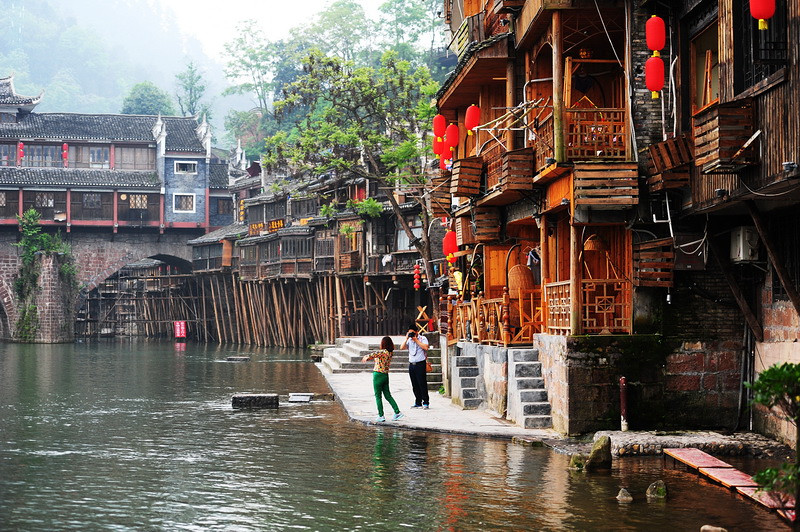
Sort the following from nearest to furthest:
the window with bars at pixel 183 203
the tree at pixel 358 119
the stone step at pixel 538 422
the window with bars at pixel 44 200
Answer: the stone step at pixel 538 422 < the tree at pixel 358 119 < the window with bars at pixel 44 200 < the window with bars at pixel 183 203

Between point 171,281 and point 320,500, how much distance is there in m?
63.8

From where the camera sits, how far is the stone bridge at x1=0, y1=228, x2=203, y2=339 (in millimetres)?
64562

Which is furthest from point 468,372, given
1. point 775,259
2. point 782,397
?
point 782,397

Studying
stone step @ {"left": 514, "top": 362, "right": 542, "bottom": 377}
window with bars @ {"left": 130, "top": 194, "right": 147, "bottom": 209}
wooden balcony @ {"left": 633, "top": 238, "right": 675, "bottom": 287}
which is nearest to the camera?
wooden balcony @ {"left": 633, "top": 238, "right": 675, "bottom": 287}

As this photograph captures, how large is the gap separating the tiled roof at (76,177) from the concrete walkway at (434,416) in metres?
41.5

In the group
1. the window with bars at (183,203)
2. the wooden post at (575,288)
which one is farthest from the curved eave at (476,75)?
the window with bars at (183,203)

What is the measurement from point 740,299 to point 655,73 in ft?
11.8

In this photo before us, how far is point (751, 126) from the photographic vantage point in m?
13.4

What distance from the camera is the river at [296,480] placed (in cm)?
1097

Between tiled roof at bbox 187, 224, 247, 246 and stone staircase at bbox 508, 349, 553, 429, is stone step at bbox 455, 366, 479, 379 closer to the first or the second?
stone staircase at bbox 508, 349, 553, 429

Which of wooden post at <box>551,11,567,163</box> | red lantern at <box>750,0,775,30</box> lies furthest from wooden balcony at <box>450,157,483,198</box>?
red lantern at <box>750,0,775,30</box>

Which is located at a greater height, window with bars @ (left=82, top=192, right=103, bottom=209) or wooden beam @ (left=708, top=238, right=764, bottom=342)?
window with bars @ (left=82, top=192, right=103, bottom=209)

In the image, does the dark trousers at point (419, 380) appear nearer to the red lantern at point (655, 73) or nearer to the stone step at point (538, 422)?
the stone step at point (538, 422)

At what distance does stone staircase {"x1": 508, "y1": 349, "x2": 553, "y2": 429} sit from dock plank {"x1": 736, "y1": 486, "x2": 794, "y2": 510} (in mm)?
5727
